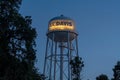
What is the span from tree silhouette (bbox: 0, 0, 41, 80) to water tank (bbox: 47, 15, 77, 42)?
39839 millimetres

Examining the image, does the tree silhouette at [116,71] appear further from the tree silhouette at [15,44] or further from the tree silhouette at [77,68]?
the tree silhouette at [15,44]

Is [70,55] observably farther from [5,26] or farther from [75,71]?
[5,26]

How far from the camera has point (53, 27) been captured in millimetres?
77312

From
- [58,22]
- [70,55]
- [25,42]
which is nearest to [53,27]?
[58,22]

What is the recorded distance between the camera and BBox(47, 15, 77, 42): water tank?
76.3 metres

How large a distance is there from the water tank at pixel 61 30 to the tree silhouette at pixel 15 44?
Answer: 131ft

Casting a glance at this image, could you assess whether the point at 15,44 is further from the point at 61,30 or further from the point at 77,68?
the point at 61,30

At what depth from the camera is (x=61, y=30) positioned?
76312mm

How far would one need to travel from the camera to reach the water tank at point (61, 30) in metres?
76.3

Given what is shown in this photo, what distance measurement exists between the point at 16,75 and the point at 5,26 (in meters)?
4.58

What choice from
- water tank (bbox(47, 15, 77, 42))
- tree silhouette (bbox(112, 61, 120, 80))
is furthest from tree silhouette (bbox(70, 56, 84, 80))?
water tank (bbox(47, 15, 77, 42))

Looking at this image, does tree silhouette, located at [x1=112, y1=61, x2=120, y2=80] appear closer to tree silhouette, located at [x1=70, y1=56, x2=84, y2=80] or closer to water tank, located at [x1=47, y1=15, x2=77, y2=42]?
tree silhouette, located at [x1=70, y1=56, x2=84, y2=80]

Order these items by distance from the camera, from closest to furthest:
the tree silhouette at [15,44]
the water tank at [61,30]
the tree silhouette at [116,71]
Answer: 1. the tree silhouette at [15,44]
2. the tree silhouette at [116,71]
3. the water tank at [61,30]

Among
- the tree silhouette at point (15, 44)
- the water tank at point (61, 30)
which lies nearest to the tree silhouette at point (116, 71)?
the tree silhouette at point (15, 44)
